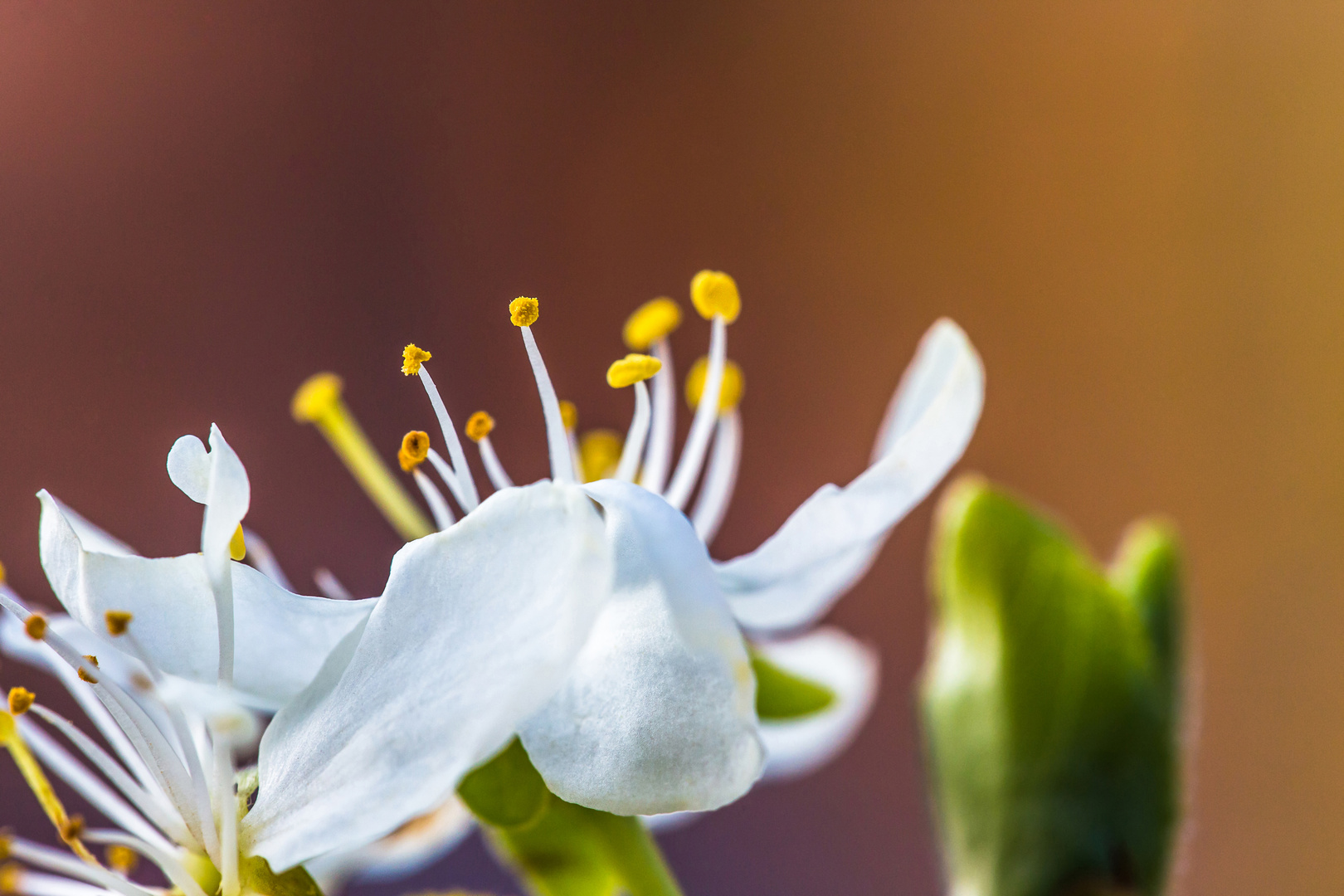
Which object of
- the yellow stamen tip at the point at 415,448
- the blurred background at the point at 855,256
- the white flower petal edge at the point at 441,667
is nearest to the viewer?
the white flower petal edge at the point at 441,667

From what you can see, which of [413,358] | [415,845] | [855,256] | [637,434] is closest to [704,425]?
[637,434]

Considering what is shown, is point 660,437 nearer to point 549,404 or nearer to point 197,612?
point 549,404

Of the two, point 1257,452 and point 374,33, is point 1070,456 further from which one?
point 374,33

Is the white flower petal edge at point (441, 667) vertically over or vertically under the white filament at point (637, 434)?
under

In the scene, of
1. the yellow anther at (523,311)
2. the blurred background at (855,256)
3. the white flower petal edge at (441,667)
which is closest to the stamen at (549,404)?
the yellow anther at (523,311)

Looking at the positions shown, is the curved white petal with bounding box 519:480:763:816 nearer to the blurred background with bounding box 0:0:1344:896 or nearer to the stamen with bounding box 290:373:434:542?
the stamen with bounding box 290:373:434:542

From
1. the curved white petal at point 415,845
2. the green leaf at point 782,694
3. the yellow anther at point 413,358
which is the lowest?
the curved white petal at point 415,845

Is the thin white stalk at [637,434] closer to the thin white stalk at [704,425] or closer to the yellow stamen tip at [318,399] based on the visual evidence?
the thin white stalk at [704,425]
